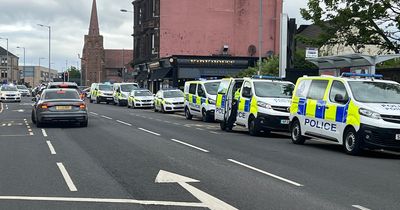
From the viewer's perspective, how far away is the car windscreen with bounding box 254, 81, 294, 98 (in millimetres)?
18859

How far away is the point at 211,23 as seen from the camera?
59688mm

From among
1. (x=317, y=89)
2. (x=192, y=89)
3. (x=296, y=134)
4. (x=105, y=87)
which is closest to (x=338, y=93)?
(x=317, y=89)

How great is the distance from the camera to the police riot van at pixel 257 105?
1794 cm

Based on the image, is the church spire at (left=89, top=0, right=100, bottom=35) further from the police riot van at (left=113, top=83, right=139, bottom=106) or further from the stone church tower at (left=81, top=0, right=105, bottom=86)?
the police riot van at (left=113, top=83, right=139, bottom=106)

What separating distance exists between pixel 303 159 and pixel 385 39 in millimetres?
12267

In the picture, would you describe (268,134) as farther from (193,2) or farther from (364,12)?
(193,2)

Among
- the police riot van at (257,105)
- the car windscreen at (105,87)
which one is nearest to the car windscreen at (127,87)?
the car windscreen at (105,87)

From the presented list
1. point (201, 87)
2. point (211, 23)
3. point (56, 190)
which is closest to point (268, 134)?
point (201, 87)

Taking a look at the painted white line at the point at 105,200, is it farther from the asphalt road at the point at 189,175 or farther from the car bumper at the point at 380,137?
the car bumper at the point at 380,137

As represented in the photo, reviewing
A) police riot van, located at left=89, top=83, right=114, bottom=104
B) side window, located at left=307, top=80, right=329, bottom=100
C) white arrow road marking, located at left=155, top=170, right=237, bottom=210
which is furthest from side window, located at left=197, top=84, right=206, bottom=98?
police riot van, located at left=89, top=83, right=114, bottom=104

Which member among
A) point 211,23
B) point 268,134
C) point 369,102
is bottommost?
point 268,134

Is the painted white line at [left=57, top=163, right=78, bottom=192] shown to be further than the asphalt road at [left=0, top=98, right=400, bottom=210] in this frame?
Yes

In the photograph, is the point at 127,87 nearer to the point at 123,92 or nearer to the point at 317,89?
the point at 123,92

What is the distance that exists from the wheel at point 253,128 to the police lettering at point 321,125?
3074 mm
